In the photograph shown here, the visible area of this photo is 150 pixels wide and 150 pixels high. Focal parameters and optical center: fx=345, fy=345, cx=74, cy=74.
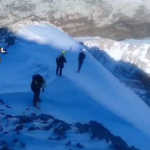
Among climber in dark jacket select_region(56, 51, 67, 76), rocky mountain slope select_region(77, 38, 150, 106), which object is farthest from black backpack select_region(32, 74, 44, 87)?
rocky mountain slope select_region(77, 38, 150, 106)

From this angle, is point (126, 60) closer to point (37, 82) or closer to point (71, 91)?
point (71, 91)

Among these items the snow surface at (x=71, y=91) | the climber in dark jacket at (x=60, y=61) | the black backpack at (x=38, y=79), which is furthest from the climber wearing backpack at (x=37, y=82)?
the climber in dark jacket at (x=60, y=61)

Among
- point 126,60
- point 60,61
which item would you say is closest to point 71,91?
point 60,61

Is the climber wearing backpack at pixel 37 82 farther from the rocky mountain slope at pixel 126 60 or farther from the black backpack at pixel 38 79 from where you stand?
the rocky mountain slope at pixel 126 60

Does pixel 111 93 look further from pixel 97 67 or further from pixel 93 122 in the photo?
pixel 93 122

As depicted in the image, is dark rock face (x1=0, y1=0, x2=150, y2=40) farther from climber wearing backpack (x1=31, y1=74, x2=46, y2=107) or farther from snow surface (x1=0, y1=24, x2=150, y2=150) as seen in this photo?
climber wearing backpack (x1=31, y1=74, x2=46, y2=107)

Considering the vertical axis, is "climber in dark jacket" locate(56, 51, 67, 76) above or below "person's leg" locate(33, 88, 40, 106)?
above
